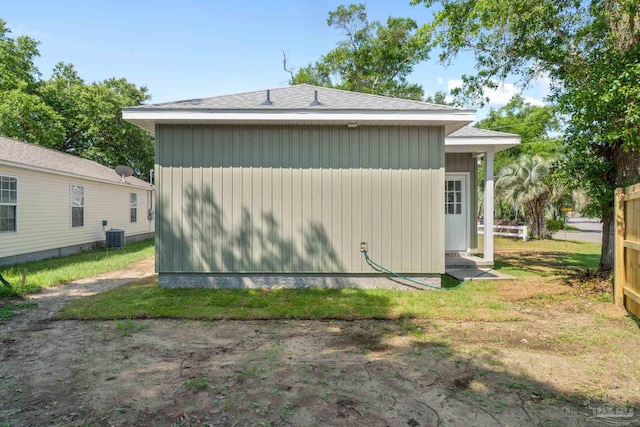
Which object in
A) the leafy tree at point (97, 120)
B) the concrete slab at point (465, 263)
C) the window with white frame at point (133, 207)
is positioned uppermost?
the leafy tree at point (97, 120)

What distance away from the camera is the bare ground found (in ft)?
7.94

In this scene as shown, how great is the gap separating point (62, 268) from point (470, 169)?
1032 centimetres

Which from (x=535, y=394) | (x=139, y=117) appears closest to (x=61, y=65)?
(x=139, y=117)

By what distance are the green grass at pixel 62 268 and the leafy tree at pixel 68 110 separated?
39.2ft

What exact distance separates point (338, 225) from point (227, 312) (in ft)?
7.72

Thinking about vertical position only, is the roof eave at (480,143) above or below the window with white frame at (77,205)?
above

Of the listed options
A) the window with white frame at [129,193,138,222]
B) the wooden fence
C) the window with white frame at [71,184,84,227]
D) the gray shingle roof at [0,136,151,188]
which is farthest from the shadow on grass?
the window with white frame at [129,193,138,222]

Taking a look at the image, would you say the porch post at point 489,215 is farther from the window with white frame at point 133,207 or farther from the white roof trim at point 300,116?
the window with white frame at point 133,207

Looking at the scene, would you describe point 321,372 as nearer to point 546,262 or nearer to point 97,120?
point 546,262

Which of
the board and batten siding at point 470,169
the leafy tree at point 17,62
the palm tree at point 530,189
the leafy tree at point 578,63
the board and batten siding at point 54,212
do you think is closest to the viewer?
Result: the leafy tree at point 578,63

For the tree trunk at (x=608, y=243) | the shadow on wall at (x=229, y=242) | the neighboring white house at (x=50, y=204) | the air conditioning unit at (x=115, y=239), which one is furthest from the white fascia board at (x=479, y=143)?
the air conditioning unit at (x=115, y=239)

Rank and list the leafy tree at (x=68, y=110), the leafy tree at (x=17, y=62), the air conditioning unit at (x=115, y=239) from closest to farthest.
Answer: the air conditioning unit at (x=115, y=239)
the leafy tree at (x=68, y=110)
the leafy tree at (x=17, y=62)

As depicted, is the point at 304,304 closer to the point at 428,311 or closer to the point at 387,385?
the point at 428,311

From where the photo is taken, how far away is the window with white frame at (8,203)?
8572mm
